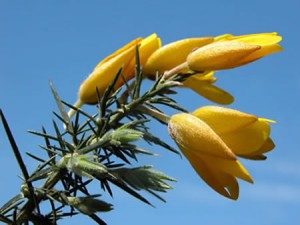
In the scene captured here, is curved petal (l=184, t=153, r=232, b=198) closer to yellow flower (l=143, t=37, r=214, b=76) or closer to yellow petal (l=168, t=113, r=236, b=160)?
yellow petal (l=168, t=113, r=236, b=160)

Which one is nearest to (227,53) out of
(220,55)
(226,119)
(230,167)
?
(220,55)

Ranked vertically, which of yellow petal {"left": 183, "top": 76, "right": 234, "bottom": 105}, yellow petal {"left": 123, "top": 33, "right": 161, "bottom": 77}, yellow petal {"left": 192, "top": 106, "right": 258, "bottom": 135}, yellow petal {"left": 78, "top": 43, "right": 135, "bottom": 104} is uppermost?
yellow petal {"left": 123, "top": 33, "right": 161, "bottom": 77}

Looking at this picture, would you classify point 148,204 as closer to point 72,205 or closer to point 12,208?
point 72,205

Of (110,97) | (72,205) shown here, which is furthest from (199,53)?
(72,205)

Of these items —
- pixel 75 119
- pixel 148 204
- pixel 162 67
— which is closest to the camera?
pixel 148 204

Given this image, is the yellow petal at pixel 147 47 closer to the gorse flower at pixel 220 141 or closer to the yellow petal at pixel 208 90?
the yellow petal at pixel 208 90

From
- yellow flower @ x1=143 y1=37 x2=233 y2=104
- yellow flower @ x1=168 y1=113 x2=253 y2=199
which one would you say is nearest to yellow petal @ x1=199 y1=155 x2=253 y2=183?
yellow flower @ x1=168 y1=113 x2=253 y2=199

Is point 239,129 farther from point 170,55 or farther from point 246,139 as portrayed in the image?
point 170,55

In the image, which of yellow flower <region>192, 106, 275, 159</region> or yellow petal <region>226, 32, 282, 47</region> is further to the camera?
yellow petal <region>226, 32, 282, 47</region>
